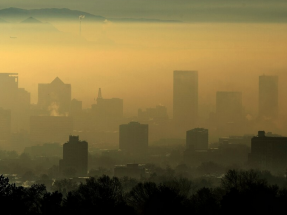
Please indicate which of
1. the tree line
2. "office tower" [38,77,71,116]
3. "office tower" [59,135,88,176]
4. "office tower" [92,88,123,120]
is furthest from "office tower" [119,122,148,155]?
the tree line

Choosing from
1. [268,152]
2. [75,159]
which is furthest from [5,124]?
[268,152]

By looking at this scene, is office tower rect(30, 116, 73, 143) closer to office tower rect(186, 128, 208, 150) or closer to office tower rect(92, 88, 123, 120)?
office tower rect(92, 88, 123, 120)

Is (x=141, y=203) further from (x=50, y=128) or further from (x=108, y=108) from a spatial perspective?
(x=50, y=128)

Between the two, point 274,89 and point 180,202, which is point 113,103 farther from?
point 180,202

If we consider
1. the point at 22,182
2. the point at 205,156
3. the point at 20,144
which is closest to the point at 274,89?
the point at 205,156

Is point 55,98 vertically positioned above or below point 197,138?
above

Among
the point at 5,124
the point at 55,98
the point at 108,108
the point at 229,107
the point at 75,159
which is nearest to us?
the point at 75,159
